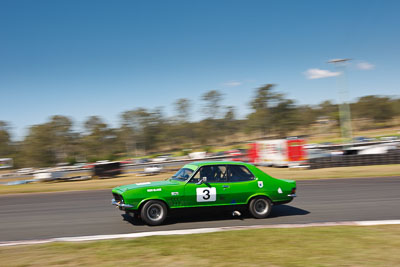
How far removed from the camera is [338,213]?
30.9 feet

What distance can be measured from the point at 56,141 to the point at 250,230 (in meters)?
70.7

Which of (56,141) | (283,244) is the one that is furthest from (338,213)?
(56,141)

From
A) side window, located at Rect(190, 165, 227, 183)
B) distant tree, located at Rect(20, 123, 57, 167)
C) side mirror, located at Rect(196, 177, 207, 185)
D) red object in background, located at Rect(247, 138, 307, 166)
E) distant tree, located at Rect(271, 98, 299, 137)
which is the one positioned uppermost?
distant tree, located at Rect(271, 98, 299, 137)

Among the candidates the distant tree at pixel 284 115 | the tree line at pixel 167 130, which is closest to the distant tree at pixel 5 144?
the tree line at pixel 167 130

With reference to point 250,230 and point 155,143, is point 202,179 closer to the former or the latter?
point 250,230

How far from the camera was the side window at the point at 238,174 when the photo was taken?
872cm

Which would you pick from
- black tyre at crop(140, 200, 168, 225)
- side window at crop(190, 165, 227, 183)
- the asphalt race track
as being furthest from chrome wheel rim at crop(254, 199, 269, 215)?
black tyre at crop(140, 200, 168, 225)

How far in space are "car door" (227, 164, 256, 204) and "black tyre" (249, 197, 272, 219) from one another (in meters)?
0.24

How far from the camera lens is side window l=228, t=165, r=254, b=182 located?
8719 mm

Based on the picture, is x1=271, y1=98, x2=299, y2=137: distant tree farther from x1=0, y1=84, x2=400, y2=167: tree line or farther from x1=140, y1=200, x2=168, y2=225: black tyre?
x1=140, y1=200, x2=168, y2=225: black tyre

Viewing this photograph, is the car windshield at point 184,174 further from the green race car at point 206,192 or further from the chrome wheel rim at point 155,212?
the chrome wheel rim at point 155,212

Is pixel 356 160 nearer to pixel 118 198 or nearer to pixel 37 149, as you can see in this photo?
pixel 118 198

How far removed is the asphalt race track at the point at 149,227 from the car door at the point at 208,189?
0.50 m

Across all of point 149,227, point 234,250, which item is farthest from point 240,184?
point 234,250
